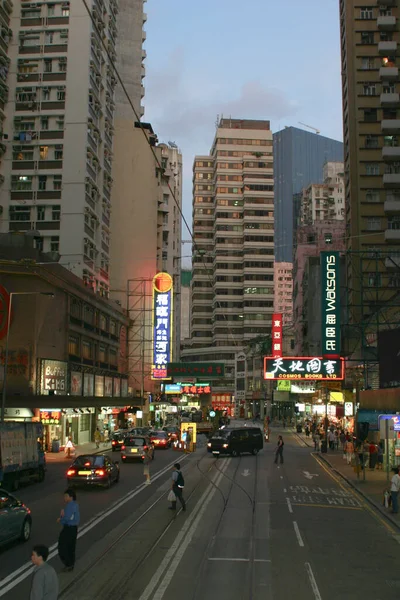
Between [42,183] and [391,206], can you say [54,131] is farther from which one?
[391,206]

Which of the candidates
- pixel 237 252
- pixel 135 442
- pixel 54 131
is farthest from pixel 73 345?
pixel 237 252

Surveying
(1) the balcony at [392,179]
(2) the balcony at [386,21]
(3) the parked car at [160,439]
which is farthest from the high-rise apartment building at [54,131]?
(2) the balcony at [386,21]

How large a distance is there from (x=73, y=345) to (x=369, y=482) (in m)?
26.8

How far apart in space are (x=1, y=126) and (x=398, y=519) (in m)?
51.8

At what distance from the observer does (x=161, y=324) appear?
71938 mm

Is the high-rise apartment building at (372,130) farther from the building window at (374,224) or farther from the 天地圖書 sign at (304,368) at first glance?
the 天地圖書 sign at (304,368)

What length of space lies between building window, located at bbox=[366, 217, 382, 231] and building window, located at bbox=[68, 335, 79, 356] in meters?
37.9

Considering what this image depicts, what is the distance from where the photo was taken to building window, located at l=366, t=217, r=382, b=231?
73.2m

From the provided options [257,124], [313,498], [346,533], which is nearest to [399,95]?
[313,498]

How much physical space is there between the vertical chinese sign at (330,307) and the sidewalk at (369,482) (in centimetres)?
742

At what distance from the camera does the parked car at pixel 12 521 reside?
47.6ft

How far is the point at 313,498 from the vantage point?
24.6 meters

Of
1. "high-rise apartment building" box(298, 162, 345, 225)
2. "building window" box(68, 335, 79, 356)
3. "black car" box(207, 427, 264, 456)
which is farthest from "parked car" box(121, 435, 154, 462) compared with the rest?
"high-rise apartment building" box(298, 162, 345, 225)

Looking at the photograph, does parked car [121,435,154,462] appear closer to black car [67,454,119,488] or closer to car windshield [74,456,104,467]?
black car [67,454,119,488]
